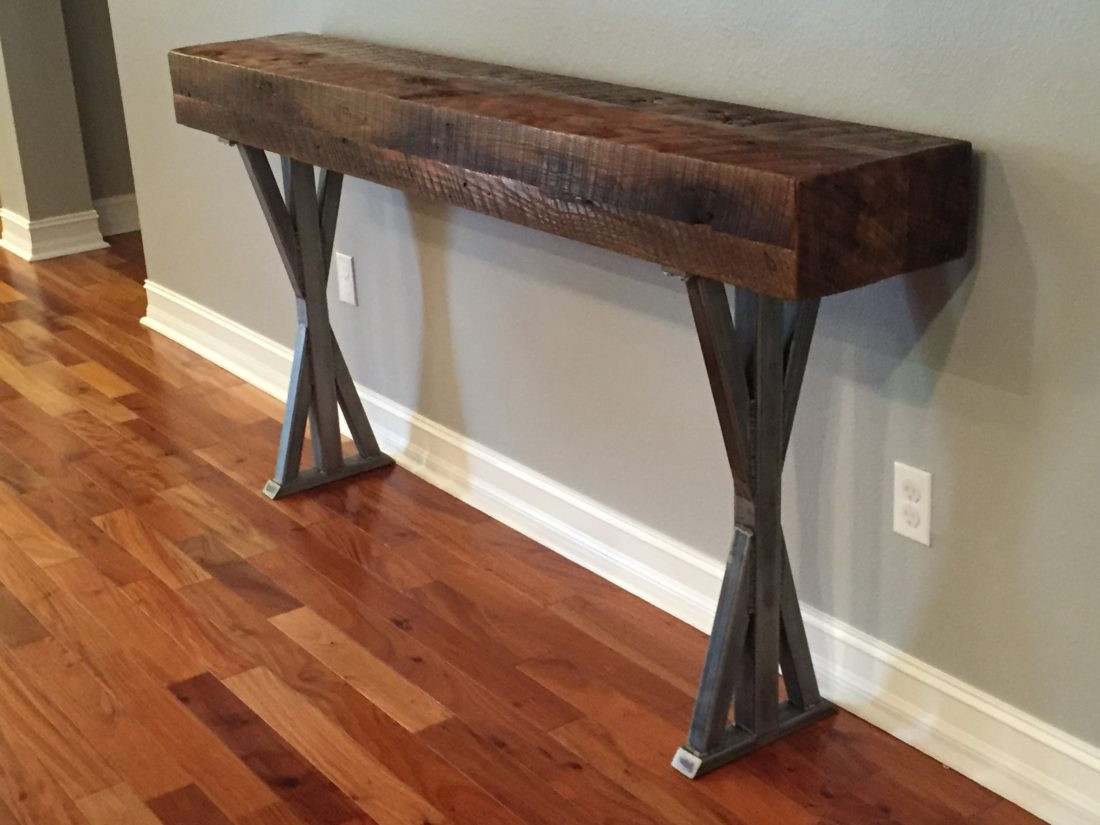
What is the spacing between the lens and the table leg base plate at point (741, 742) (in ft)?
6.35

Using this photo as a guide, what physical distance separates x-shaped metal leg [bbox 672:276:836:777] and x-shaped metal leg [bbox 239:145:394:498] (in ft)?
3.85

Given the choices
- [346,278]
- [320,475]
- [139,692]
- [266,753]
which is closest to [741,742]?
[266,753]

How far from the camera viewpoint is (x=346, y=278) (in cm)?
306

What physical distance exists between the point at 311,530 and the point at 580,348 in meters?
0.71

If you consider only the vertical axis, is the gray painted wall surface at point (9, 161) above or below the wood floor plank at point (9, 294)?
above

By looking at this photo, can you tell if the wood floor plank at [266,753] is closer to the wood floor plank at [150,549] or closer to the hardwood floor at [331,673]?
the hardwood floor at [331,673]

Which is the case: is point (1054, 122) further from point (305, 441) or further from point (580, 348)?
point (305, 441)

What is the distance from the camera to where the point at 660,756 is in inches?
78.0

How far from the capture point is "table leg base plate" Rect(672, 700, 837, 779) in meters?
1.94

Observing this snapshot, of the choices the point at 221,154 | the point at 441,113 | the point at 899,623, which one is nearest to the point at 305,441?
the point at 221,154

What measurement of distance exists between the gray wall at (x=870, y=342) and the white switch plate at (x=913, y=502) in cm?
2

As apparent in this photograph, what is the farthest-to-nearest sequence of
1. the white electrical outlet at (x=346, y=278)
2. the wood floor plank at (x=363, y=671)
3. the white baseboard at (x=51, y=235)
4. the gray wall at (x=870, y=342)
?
the white baseboard at (x=51, y=235)
the white electrical outlet at (x=346, y=278)
the wood floor plank at (x=363, y=671)
the gray wall at (x=870, y=342)

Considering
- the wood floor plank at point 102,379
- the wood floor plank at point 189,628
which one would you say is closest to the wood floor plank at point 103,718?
the wood floor plank at point 189,628

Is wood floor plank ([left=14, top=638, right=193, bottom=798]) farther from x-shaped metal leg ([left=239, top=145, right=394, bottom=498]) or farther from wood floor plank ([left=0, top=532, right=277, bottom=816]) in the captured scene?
x-shaped metal leg ([left=239, top=145, right=394, bottom=498])
